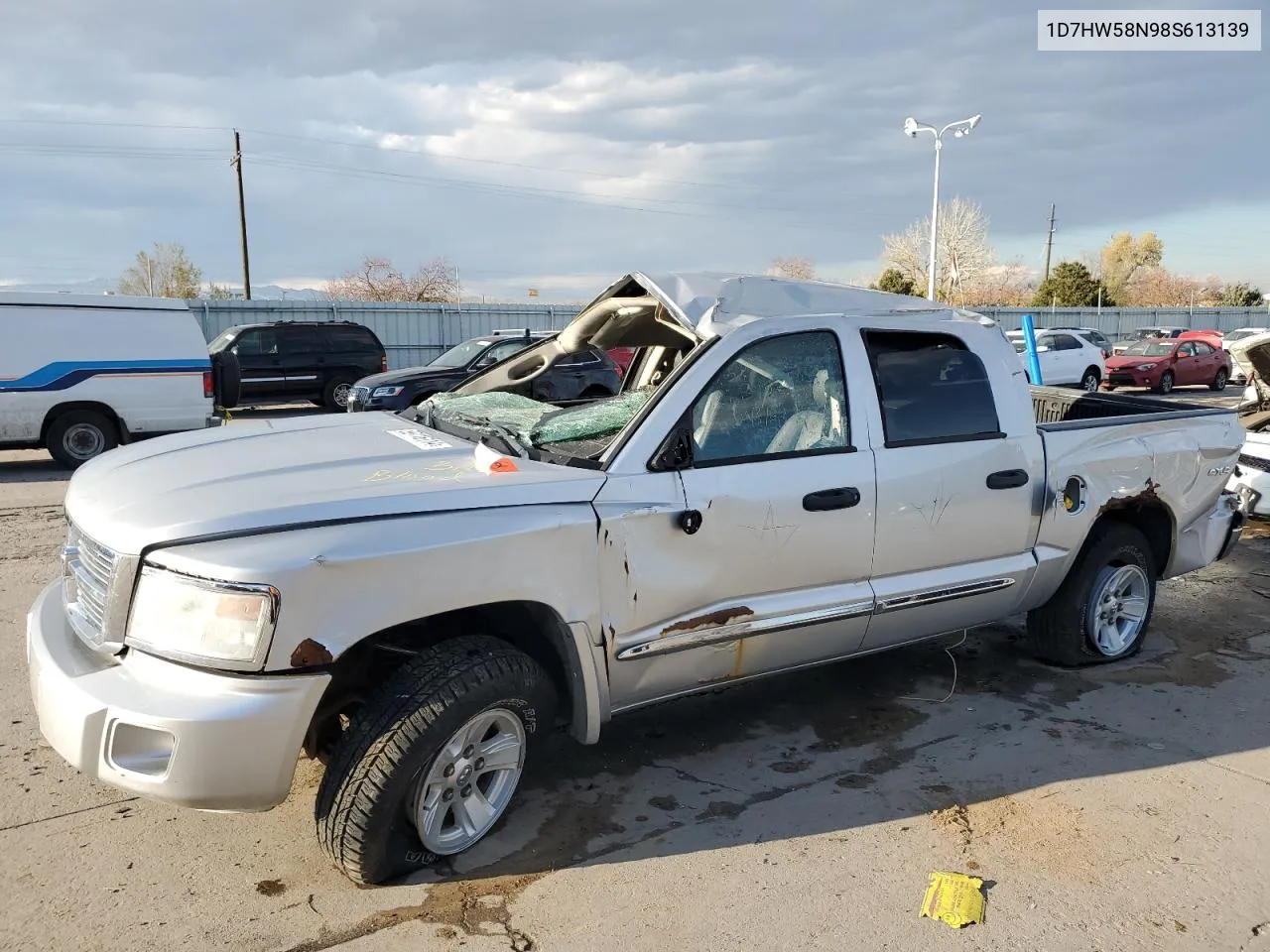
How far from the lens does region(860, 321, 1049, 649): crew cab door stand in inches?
159

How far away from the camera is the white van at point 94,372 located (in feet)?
35.8

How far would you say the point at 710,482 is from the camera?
11.6 ft

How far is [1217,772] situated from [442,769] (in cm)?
313

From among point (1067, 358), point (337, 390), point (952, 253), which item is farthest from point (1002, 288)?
point (337, 390)

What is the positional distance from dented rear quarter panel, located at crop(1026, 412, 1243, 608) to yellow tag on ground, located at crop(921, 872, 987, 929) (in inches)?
73.3

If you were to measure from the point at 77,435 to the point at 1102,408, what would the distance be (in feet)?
35.3

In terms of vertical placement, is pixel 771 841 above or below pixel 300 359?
below

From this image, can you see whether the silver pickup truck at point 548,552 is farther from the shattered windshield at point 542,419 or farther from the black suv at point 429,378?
the black suv at point 429,378

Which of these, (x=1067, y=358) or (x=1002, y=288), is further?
(x=1002, y=288)

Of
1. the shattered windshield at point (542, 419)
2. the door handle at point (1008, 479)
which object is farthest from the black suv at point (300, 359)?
the door handle at point (1008, 479)

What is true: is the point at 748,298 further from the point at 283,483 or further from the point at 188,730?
the point at 188,730

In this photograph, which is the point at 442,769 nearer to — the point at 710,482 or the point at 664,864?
the point at 664,864

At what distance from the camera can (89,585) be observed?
9.96 ft

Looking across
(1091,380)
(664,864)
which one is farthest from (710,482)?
(1091,380)
